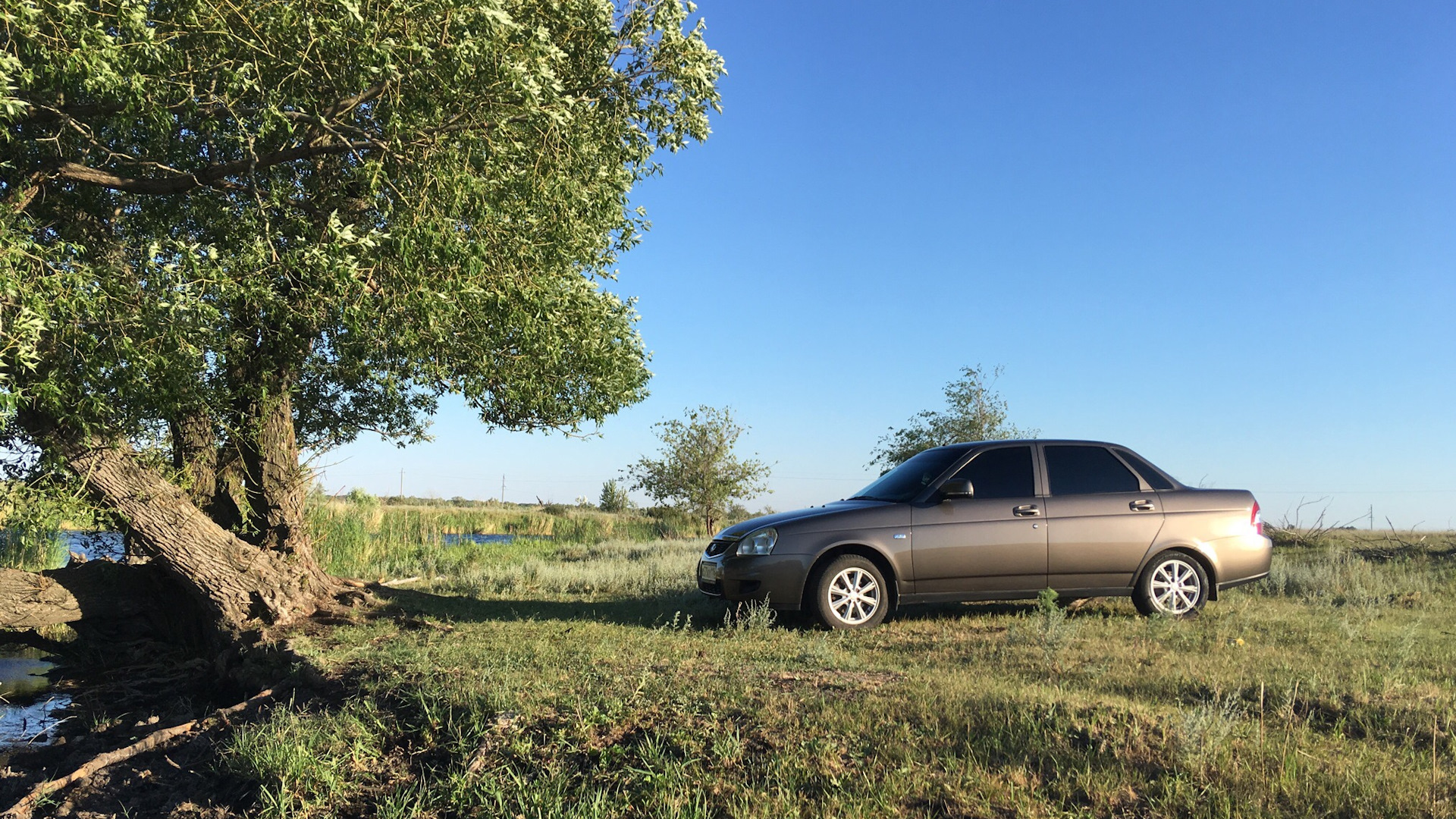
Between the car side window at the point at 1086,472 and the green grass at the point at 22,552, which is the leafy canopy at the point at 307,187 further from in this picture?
the green grass at the point at 22,552

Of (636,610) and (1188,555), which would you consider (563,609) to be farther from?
(1188,555)

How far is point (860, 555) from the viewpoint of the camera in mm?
8539

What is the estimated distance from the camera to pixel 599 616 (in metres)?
9.92

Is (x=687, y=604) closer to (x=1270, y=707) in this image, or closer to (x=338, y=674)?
(x=338, y=674)

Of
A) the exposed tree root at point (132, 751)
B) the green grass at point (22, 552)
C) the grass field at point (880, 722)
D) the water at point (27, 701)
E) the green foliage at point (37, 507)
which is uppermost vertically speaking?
the green foliage at point (37, 507)

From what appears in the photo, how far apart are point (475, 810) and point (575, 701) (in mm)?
1090

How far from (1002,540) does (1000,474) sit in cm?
73

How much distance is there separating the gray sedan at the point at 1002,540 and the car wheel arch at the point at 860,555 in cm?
1

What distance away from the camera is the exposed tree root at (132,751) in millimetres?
5480

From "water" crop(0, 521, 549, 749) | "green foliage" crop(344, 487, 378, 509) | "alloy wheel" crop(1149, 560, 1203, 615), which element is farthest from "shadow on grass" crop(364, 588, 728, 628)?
"green foliage" crop(344, 487, 378, 509)

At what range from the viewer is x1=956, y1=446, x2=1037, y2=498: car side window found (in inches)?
352

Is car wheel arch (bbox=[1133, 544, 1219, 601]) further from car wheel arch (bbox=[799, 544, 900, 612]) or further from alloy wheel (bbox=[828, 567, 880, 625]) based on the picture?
alloy wheel (bbox=[828, 567, 880, 625])

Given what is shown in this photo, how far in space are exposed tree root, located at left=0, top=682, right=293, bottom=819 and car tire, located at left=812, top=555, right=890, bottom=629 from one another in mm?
4847

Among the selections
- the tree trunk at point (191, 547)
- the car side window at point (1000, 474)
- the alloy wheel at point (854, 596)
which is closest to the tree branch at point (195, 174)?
the tree trunk at point (191, 547)
